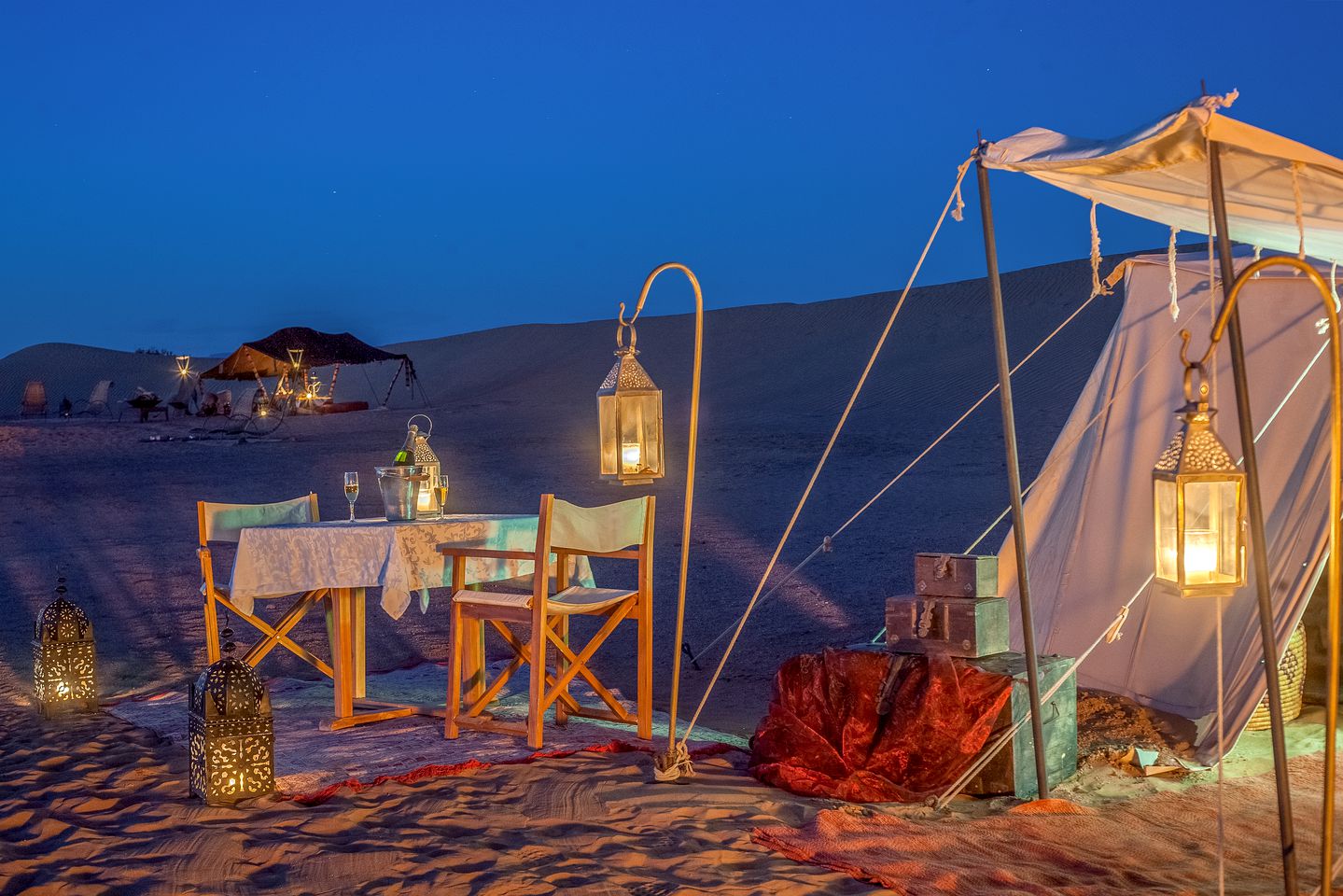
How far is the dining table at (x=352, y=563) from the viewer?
195 inches

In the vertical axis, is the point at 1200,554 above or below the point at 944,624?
above

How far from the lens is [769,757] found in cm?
445

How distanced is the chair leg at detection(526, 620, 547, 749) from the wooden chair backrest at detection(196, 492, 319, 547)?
50.4 inches

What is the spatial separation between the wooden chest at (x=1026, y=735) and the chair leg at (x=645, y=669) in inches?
49.7

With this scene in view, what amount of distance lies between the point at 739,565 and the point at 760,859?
600cm

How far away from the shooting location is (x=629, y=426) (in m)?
4.32

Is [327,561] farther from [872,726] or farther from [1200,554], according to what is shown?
[1200,554]

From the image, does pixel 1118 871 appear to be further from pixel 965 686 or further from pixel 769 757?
pixel 769 757

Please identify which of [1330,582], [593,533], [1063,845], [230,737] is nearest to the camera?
[1330,582]

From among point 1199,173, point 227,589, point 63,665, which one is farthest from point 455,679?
point 1199,173

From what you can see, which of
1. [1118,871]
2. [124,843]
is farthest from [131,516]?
[1118,871]

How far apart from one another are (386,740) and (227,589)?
1.03 metres

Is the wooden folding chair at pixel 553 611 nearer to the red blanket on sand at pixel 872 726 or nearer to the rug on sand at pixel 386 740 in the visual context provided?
the rug on sand at pixel 386 740

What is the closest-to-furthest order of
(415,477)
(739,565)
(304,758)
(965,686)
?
(965,686) < (304,758) < (415,477) < (739,565)
